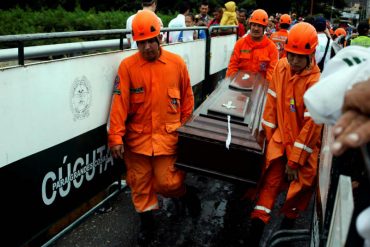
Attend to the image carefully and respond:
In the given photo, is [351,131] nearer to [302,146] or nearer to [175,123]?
[302,146]

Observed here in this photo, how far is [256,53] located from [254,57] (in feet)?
0.21

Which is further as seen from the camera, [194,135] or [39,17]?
[39,17]

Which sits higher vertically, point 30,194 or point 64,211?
point 30,194

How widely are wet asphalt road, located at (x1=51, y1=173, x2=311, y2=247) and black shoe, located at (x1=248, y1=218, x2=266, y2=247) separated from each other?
120 mm

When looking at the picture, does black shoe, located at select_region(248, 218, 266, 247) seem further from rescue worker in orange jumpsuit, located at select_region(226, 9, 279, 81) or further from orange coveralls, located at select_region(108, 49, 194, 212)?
rescue worker in orange jumpsuit, located at select_region(226, 9, 279, 81)

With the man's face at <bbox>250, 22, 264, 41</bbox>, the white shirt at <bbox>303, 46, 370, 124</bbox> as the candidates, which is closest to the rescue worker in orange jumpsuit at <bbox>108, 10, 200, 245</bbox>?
the white shirt at <bbox>303, 46, 370, 124</bbox>

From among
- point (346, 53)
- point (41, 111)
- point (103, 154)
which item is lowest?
point (103, 154)

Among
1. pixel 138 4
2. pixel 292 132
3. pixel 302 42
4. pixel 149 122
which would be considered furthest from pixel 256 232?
pixel 138 4

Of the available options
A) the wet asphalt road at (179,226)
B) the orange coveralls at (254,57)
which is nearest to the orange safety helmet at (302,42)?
the wet asphalt road at (179,226)

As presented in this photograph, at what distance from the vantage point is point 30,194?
2.97 meters

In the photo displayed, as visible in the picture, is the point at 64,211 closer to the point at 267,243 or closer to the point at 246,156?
the point at 246,156

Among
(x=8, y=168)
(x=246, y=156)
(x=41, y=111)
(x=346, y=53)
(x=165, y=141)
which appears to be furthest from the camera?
(x=165, y=141)

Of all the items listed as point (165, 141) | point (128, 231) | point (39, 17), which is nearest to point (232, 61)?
point (165, 141)

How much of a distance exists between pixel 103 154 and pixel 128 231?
77 cm
